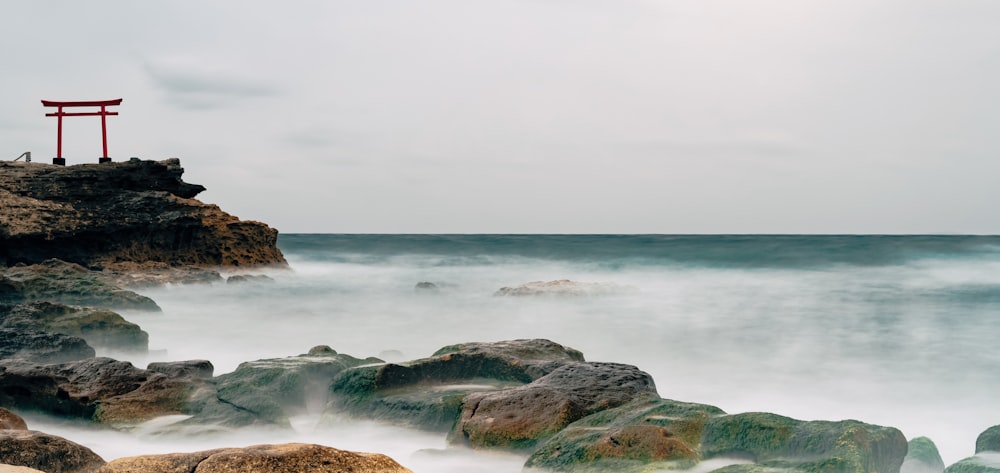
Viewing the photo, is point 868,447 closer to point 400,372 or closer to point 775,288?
point 400,372

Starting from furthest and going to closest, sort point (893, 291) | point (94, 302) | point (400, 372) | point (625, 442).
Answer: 1. point (893, 291)
2. point (94, 302)
3. point (400, 372)
4. point (625, 442)

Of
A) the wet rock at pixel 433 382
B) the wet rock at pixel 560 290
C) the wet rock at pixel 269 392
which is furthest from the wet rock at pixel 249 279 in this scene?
the wet rock at pixel 433 382

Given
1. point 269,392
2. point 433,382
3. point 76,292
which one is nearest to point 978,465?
point 433,382

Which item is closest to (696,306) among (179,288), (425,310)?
(425,310)

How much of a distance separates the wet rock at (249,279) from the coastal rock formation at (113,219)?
0.97 metres

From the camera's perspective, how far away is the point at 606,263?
119 ft

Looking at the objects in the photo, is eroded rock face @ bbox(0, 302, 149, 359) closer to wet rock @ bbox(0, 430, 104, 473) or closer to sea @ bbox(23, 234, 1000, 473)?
sea @ bbox(23, 234, 1000, 473)

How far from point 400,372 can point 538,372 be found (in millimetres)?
1139

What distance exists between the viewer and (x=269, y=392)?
6418mm

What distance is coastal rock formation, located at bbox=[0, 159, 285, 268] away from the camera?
58.6 ft

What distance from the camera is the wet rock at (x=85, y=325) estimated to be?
9.30 meters

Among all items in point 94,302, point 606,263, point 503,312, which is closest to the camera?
point 94,302

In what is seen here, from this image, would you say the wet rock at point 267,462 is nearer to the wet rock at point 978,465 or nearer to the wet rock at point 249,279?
the wet rock at point 978,465

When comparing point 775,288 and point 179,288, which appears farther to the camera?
point 775,288
